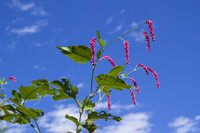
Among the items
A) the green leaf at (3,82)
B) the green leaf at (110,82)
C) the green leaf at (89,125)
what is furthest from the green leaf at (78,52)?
the green leaf at (3,82)

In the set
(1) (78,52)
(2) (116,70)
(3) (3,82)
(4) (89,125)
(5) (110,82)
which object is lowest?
(4) (89,125)

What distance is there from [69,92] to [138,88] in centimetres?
94

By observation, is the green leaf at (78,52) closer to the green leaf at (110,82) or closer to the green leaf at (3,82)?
the green leaf at (110,82)

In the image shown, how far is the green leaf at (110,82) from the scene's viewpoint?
2551 millimetres

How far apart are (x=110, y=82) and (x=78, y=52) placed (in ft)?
1.57

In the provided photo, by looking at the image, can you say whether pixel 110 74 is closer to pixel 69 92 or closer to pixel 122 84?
pixel 122 84

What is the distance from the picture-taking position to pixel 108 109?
3016mm

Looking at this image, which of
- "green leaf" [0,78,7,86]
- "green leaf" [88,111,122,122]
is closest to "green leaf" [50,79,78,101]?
"green leaf" [88,111,122,122]

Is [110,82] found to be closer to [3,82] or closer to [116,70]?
[116,70]

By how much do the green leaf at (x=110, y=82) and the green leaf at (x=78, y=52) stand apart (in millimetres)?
269

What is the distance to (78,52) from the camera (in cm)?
266

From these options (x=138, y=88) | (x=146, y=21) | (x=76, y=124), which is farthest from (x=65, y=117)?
(x=146, y=21)

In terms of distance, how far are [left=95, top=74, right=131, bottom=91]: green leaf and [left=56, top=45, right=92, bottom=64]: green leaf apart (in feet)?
0.88

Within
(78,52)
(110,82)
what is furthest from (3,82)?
(110,82)
